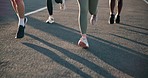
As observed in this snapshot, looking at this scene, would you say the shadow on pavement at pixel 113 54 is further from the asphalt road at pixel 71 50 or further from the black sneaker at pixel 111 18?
the black sneaker at pixel 111 18

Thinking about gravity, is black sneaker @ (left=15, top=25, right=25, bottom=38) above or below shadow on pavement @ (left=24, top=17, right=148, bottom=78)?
above

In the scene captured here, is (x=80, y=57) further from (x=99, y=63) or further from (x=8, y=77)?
(x=8, y=77)

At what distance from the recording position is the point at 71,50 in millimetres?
4879

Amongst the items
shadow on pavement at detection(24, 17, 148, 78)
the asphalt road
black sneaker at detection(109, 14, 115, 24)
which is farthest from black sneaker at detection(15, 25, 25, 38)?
black sneaker at detection(109, 14, 115, 24)

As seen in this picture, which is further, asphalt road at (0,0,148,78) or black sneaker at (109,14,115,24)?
black sneaker at (109,14,115,24)

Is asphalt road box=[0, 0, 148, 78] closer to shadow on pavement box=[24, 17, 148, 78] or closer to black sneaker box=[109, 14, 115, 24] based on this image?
shadow on pavement box=[24, 17, 148, 78]

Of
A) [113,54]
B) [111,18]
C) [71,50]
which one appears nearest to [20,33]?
[71,50]

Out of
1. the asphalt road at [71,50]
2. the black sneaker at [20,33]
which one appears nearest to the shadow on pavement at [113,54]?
the asphalt road at [71,50]

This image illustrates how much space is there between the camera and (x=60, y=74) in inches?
151

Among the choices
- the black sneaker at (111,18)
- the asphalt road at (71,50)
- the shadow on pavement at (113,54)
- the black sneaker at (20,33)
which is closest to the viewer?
the asphalt road at (71,50)

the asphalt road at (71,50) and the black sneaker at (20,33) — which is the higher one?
the black sneaker at (20,33)

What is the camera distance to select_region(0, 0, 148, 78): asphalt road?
156 inches

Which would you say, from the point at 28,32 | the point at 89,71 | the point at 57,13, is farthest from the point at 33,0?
the point at 89,71

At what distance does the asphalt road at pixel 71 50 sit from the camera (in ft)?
13.0
